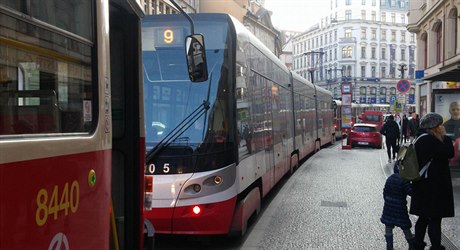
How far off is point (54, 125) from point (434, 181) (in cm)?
426

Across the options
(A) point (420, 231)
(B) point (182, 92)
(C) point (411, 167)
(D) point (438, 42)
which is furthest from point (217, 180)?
(D) point (438, 42)

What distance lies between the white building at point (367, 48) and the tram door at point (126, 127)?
105569 mm

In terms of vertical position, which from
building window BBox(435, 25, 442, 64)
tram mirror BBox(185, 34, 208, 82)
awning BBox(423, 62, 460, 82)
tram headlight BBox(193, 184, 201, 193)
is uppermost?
building window BBox(435, 25, 442, 64)

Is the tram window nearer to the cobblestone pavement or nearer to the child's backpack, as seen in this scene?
the child's backpack


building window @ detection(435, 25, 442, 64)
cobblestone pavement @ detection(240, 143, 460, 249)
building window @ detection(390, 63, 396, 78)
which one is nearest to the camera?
cobblestone pavement @ detection(240, 143, 460, 249)

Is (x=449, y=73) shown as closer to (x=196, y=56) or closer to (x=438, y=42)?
(x=196, y=56)

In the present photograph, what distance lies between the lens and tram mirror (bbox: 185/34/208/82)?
451 cm

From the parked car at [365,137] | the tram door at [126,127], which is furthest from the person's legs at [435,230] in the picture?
the parked car at [365,137]

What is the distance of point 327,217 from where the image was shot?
8.23 m

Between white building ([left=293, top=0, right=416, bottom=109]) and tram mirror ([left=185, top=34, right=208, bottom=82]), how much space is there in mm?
104519

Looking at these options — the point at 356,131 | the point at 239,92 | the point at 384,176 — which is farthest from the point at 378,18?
the point at 239,92

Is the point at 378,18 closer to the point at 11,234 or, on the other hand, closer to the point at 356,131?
the point at 356,131

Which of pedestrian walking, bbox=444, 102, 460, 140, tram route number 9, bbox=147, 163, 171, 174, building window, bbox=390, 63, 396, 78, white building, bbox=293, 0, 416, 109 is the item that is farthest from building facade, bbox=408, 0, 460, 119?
building window, bbox=390, 63, 396, 78

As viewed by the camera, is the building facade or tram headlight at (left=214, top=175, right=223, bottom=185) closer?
tram headlight at (left=214, top=175, right=223, bottom=185)
